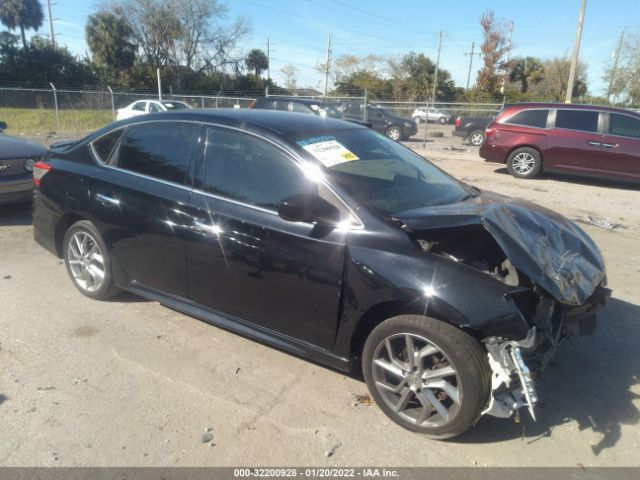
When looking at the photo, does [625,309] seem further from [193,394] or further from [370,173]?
[193,394]

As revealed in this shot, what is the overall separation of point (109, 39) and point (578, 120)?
4673 cm

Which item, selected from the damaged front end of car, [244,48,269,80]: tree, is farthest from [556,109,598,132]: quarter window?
[244,48,269,80]: tree

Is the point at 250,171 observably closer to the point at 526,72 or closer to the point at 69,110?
the point at 69,110

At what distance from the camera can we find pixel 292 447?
257 centimetres

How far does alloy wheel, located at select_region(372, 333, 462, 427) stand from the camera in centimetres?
255

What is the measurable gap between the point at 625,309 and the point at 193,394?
3.70 metres

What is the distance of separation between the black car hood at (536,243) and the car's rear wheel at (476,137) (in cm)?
1680

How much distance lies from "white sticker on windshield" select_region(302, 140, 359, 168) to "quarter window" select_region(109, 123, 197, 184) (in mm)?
958

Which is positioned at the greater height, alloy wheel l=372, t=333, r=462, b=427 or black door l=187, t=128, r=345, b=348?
black door l=187, t=128, r=345, b=348

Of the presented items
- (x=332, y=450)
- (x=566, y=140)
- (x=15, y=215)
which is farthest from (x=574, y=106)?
(x=15, y=215)

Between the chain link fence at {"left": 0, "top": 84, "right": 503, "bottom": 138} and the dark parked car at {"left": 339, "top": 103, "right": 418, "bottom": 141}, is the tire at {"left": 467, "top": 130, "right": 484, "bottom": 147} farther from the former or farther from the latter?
the dark parked car at {"left": 339, "top": 103, "right": 418, "bottom": 141}

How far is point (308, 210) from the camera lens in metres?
2.76

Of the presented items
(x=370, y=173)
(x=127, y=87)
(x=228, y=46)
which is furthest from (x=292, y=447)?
(x=228, y=46)

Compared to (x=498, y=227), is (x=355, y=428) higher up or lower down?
lower down
